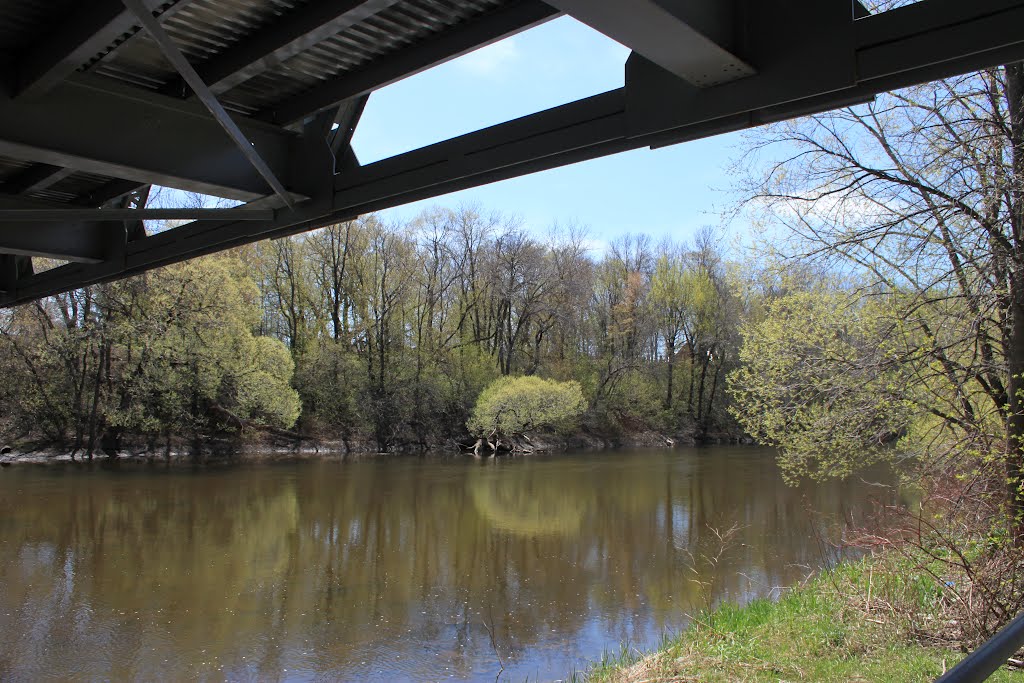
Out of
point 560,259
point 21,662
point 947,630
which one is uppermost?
point 560,259

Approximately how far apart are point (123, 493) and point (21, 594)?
9559mm

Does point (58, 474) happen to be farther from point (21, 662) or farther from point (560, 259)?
point (560, 259)

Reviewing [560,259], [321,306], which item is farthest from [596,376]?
[321,306]

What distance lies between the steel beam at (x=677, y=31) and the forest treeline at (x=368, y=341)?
72.1ft

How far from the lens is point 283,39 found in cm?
364

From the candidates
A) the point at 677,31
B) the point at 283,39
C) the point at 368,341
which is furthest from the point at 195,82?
the point at 368,341

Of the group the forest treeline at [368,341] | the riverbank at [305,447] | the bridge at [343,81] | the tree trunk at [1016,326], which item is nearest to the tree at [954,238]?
the tree trunk at [1016,326]

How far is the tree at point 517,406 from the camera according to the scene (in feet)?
118

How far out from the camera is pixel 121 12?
10.5ft

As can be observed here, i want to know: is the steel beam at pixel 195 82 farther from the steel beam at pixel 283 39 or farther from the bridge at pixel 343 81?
the steel beam at pixel 283 39

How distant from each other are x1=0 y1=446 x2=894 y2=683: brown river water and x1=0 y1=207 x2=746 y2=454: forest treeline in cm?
704

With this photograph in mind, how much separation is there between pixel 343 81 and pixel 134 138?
1.18m

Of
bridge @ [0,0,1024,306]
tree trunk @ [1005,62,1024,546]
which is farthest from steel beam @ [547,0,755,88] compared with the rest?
tree trunk @ [1005,62,1024,546]

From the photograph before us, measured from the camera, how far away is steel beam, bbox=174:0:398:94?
3.35 m
